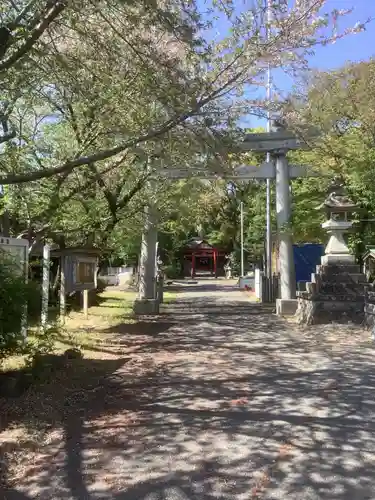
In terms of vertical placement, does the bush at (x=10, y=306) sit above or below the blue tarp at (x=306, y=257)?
below

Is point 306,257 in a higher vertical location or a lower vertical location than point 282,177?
lower

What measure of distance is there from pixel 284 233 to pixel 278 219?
0.72 meters

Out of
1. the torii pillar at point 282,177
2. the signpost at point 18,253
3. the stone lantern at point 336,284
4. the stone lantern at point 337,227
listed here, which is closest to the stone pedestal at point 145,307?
the torii pillar at point 282,177

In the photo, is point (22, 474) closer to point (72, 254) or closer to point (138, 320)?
point (72, 254)

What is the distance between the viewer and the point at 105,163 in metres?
12.4

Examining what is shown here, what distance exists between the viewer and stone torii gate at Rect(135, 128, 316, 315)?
1691 centimetres

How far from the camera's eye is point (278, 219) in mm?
17938

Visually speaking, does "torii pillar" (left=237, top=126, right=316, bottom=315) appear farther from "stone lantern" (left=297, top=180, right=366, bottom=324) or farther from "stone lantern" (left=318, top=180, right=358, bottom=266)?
"stone lantern" (left=318, top=180, right=358, bottom=266)

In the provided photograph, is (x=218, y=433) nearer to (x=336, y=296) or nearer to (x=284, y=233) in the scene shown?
(x=336, y=296)

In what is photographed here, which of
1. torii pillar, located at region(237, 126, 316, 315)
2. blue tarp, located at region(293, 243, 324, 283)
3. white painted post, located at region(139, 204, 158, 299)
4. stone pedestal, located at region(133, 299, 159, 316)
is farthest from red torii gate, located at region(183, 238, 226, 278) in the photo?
stone pedestal, located at region(133, 299, 159, 316)

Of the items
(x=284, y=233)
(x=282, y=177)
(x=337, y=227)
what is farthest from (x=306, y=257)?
(x=337, y=227)

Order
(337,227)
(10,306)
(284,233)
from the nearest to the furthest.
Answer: (10,306), (337,227), (284,233)

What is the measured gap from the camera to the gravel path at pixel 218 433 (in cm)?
414

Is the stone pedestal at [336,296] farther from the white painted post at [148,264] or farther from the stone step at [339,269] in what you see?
the white painted post at [148,264]
